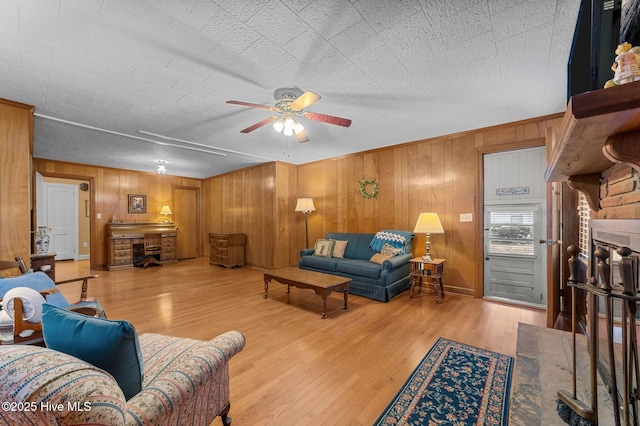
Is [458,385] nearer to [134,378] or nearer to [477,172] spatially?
[134,378]

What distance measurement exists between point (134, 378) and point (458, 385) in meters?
1.99

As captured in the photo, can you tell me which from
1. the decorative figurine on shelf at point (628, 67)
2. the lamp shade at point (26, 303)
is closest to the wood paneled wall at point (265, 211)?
the lamp shade at point (26, 303)

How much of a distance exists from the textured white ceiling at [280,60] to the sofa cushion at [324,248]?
2.21 metres

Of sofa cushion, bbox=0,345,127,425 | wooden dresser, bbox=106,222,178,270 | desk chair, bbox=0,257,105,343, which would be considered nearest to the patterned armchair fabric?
sofa cushion, bbox=0,345,127,425

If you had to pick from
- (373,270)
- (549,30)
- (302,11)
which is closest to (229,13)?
(302,11)

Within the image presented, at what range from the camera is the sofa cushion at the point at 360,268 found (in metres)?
3.82

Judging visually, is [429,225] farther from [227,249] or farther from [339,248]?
[227,249]

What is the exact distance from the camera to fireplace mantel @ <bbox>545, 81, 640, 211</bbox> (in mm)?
684

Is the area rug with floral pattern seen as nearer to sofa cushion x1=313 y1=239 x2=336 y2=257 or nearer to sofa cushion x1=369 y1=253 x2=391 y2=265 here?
sofa cushion x1=369 y1=253 x2=391 y2=265

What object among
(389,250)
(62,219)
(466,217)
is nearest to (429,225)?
(466,217)

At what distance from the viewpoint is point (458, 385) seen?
1877mm

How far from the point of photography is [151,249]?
6828 millimetres

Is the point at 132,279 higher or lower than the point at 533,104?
lower

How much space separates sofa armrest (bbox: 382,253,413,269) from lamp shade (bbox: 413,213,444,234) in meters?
0.50
